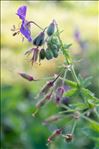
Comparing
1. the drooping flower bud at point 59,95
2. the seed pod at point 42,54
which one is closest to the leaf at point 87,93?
the drooping flower bud at point 59,95

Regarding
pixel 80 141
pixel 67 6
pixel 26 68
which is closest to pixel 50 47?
pixel 80 141

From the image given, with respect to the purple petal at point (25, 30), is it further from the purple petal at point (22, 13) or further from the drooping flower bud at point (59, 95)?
the drooping flower bud at point (59, 95)

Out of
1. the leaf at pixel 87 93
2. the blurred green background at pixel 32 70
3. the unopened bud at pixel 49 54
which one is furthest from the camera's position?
the blurred green background at pixel 32 70

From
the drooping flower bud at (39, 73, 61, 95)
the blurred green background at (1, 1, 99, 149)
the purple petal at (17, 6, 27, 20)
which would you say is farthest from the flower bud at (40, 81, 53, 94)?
the purple petal at (17, 6, 27, 20)

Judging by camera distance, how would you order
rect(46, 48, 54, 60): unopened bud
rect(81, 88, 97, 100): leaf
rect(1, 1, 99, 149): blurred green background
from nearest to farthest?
rect(46, 48, 54, 60): unopened bud
rect(81, 88, 97, 100): leaf
rect(1, 1, 99, 149): blurred green background

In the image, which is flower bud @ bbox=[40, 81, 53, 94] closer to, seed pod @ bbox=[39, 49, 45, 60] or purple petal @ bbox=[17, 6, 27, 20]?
seed pod @ bbox=[39, 49, 45, 60]

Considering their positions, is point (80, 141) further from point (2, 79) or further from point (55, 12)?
point (55, 12)

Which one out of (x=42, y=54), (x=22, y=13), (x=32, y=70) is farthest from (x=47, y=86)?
(x=32, y=70)

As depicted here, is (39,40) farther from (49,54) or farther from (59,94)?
(59,94)
